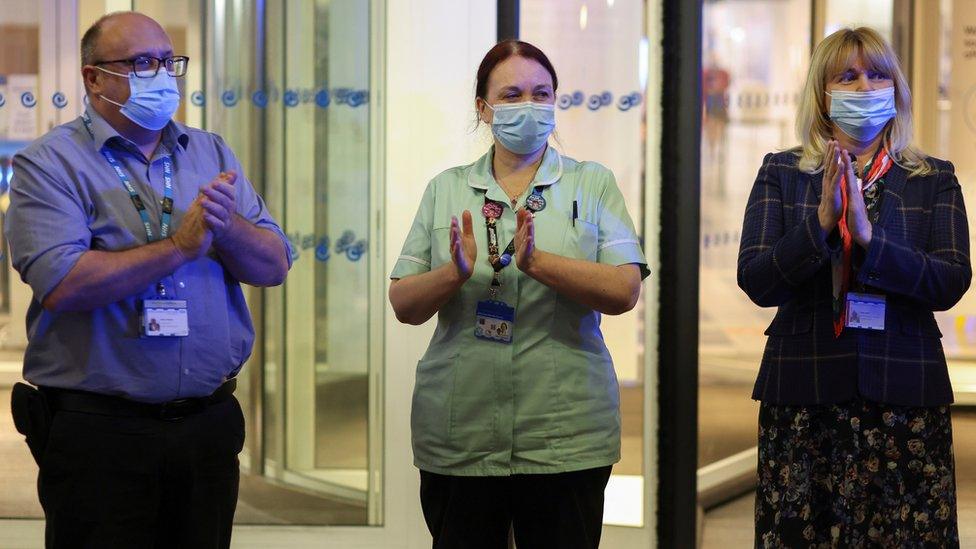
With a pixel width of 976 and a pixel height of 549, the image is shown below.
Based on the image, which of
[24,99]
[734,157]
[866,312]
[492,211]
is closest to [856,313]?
[866,312]

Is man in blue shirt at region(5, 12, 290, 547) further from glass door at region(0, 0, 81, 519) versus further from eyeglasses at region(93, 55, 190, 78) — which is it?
glass door at region(0, 0, 81, 519)

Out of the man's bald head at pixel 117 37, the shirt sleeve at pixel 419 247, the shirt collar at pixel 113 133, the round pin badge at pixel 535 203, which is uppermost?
the man's bald head at pixel 117 37

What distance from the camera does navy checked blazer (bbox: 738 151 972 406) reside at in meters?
2.38

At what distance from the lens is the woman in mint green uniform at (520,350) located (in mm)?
2461

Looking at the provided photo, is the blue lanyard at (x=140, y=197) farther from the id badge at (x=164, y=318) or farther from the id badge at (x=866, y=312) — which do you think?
the id badge at (x=866, y=312)

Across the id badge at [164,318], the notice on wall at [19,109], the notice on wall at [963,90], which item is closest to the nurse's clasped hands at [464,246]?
the id badge at [164,318]

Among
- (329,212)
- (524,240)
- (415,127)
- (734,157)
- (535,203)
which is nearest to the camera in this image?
(524,240)

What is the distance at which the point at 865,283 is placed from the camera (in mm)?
2398

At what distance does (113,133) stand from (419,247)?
0.73m

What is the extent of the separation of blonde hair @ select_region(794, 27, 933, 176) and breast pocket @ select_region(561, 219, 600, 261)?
0.51 m

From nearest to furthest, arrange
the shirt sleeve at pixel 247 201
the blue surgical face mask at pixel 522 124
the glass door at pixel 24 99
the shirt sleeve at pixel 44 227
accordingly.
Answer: the shirt sleeve at pixel 44 227 < the blue surgical face mask at pixel 522 124 < the shirt sleeve at pixel 247 201 < the glass door at pixel 24 99

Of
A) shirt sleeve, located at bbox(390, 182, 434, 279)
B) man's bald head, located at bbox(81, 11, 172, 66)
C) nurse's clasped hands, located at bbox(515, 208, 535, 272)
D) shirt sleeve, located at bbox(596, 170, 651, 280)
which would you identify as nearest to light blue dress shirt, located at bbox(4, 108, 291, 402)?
man's bald head, located at bbox(81, 11, 172, 66)

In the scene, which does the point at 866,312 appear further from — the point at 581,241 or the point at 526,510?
the point at 526,510

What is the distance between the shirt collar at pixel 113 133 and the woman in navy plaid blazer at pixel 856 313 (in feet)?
4.39
